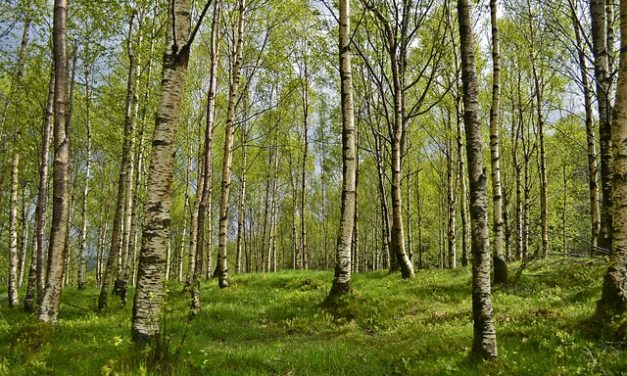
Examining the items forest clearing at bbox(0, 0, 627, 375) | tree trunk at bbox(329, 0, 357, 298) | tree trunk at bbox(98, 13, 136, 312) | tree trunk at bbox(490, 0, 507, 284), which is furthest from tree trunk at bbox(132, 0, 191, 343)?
tree trunk at bbox(490, 0, 507, 284)

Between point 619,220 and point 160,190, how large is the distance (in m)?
6.74

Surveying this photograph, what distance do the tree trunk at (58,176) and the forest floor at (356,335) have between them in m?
0.76

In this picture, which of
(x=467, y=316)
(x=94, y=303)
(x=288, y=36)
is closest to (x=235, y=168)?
(x=288, y=36)

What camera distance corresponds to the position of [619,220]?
5906mm

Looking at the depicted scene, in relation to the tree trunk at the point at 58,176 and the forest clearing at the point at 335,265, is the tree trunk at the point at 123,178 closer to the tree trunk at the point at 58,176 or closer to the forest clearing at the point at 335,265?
the forest clearing at the point at 335,265

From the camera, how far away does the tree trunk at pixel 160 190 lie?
5.79 meters

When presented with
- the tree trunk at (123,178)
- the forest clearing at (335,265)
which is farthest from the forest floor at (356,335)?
the tree trunk at (123,178)

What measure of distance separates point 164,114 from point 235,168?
28.5m

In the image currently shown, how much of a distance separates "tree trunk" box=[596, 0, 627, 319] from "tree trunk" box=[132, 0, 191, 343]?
6.54 metres

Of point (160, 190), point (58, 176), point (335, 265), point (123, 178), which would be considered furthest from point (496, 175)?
point (123, 178)

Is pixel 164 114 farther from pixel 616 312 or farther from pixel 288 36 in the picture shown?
pixel 288 36

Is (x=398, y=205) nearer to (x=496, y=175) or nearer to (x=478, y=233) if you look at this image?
(x=496, y=175)

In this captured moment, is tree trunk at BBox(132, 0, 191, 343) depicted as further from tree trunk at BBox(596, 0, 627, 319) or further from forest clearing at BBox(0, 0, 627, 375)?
tree trunk at BBox(596, 0, 627, 319)

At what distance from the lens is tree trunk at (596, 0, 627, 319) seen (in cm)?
587
